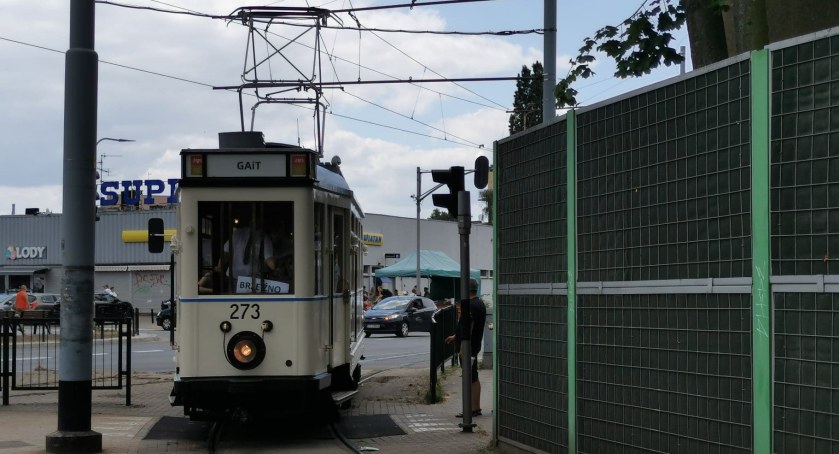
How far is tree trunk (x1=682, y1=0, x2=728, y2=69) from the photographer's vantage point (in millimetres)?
11094

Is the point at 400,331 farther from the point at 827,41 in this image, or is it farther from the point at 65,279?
the point at 827,41

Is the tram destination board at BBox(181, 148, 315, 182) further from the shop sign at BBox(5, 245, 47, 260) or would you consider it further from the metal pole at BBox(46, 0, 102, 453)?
the shop sign at BBox(5, 245, 47, 260)

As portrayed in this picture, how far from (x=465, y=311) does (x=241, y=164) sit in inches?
119

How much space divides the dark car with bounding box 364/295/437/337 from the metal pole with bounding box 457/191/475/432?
2325 cm

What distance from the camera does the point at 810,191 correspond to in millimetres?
5996

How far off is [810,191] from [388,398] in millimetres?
11449

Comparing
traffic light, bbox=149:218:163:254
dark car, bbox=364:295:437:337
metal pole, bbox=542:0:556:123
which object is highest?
metal pole, bbox=542:0:556:123

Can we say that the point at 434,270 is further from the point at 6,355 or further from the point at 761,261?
the point at 761,261

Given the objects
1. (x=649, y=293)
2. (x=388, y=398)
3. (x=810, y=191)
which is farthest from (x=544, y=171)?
(x=388, y=398)

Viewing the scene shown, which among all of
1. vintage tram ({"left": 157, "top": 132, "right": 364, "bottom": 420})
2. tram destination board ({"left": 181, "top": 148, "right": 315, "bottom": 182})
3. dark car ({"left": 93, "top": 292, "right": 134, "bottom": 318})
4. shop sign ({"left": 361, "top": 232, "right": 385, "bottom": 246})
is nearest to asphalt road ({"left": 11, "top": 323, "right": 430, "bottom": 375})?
dark car ({"left": 93, "top": 292, "right": 134, "bottom": 318})

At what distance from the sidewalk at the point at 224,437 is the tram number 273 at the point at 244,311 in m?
1.45

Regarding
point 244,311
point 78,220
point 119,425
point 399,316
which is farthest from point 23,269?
point 244,311

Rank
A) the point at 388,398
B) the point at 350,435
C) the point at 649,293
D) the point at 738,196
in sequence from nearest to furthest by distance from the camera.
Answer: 1. the point at 738,196
2. the point at 649,293
3. the point at 350,435
4. the point at 388,398

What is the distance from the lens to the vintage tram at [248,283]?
37.4 ft
